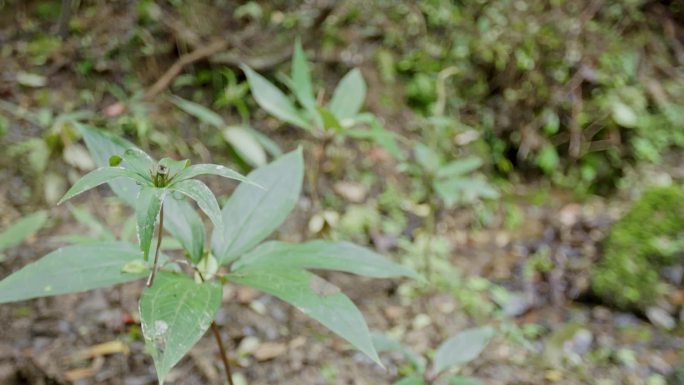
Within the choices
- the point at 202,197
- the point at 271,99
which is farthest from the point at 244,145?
the point at 202,197

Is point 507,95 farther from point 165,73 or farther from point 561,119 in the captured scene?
point 165,73

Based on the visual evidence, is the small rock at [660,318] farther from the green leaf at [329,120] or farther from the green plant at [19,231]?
the green plant at [19,231]

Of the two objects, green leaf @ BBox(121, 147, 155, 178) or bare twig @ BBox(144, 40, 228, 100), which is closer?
green leaf @ BBox(121, 147, 155, 178)

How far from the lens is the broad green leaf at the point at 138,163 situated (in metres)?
1.00

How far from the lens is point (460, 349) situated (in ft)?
5.75

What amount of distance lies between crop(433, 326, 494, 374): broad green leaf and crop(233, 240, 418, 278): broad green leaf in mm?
603

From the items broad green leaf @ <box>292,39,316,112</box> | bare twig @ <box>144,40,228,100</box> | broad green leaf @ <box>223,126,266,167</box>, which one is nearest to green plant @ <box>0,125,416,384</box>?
broad green leaf @ <box>292,39,316,112</box>

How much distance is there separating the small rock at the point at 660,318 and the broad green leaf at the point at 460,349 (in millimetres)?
1515

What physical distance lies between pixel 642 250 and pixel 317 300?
101 inches

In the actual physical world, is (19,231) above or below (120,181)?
below

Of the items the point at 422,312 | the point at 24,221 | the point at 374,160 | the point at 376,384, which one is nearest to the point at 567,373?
the point at 422,312

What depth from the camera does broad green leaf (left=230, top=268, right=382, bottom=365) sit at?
1.05m

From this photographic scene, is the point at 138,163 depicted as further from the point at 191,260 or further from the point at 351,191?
the point at 351,191

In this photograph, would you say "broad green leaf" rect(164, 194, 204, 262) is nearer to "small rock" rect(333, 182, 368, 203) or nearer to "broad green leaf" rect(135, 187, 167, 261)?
"broad green leaf" rect(135, 187, 167, 261)
